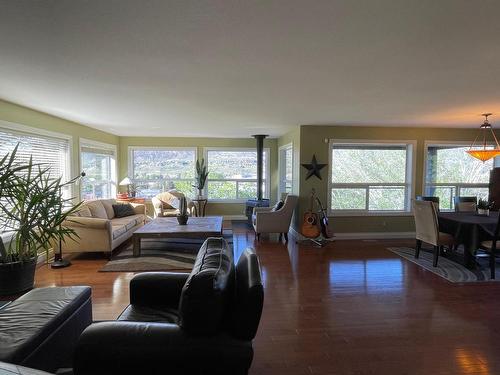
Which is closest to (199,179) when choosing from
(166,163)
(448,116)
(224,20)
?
(166,163)

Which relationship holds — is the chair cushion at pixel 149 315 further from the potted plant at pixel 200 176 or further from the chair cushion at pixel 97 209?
the potted plant at pixel 200 176

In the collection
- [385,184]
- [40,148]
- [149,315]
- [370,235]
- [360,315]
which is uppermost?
[40,148]

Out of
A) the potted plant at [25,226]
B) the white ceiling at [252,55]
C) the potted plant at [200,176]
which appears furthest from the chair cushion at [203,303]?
the potted plant at [200,176]

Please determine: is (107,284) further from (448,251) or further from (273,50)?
(448,251)

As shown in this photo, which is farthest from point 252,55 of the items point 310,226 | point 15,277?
point 310,226

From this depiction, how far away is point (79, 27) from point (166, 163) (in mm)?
6131

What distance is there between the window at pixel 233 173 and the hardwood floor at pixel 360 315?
12.2 feet

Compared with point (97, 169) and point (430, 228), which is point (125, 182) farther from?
point (430, 228)

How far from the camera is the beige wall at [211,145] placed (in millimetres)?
7703

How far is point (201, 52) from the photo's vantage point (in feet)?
7.38

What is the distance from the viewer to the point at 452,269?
4047mm

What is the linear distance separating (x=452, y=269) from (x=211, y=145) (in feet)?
19.1

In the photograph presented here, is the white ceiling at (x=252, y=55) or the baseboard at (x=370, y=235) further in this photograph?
the baseboard at (x=370, y=235)

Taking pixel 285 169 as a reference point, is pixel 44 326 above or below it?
below
